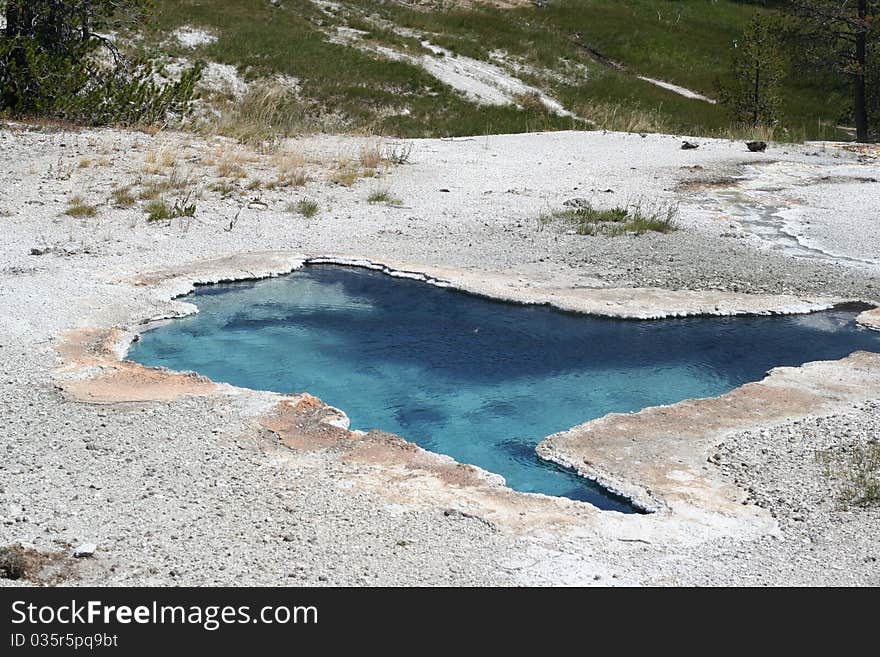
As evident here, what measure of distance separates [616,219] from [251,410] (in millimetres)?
8071

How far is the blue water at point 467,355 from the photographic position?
7.96 metres

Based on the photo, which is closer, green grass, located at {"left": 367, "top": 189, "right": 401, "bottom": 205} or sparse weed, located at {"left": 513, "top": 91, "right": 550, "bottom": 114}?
green grass, located at {"left": 367, "top": 189, "right": 401, "bottom": 205}

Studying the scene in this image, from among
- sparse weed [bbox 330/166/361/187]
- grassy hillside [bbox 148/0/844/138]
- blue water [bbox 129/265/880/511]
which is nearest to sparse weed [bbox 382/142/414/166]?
sparse weed [bbox 330/166/361/187]

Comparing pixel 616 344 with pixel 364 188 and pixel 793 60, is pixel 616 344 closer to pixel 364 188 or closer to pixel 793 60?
pixel 364 188

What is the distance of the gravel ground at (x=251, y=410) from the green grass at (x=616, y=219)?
27cm

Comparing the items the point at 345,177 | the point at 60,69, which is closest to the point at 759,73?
the point at 345,177

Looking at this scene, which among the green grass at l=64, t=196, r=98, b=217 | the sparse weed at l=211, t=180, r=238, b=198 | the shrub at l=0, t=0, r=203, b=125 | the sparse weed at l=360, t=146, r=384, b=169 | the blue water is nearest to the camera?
the blue water

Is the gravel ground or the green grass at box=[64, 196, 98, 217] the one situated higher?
the gravel ground

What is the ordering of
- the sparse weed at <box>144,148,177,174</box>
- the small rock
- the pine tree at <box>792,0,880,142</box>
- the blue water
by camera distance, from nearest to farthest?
the small rock → the blue water → the sparse weed at <box>144,148,177,174</box> → the pine tree at <box>792,0,880,142</box>

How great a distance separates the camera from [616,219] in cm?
1423

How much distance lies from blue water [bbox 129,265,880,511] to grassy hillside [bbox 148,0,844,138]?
12.2m

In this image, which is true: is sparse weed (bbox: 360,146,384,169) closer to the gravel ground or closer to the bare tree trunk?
the gravel ground

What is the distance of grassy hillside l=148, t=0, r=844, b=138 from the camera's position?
27.6 m

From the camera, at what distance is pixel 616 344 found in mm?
9695
